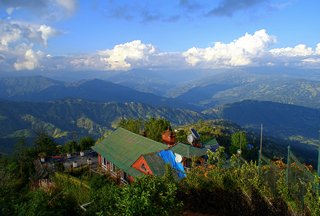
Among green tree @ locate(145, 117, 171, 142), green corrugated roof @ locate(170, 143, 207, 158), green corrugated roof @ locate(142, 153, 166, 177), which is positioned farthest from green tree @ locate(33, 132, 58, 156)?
green corrugated roof @ locate(170, 143, 207, 158)

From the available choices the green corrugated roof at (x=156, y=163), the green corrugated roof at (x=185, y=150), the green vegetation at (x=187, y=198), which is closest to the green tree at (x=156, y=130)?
the green corrugated roof at (x=185, y=150)

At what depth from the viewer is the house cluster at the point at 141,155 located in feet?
66.6

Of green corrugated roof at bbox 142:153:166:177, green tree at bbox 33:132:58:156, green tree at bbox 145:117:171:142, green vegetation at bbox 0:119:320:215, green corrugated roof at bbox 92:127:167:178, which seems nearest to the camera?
green vegetation at bbox 0:119:320:215

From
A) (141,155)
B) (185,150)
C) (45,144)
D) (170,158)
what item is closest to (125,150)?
(141,155)

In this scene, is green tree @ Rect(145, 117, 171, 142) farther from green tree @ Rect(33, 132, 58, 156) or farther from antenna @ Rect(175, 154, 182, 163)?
green tree @ Rect(33, 132, 58, 156)

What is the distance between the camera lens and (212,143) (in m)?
38.1

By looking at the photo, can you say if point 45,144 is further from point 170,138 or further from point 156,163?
point 156,163

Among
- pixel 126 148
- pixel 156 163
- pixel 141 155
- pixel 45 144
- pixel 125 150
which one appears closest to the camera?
pixel 156 163

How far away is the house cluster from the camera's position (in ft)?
66.6

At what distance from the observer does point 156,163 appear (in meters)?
20.7

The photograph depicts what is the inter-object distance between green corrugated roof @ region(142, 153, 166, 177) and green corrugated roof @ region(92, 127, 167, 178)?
1944 mm

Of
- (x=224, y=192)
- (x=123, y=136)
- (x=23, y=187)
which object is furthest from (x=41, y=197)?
(x=23, y=187)

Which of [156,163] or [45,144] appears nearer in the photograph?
[156,163]

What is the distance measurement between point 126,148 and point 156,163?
6883 mm
